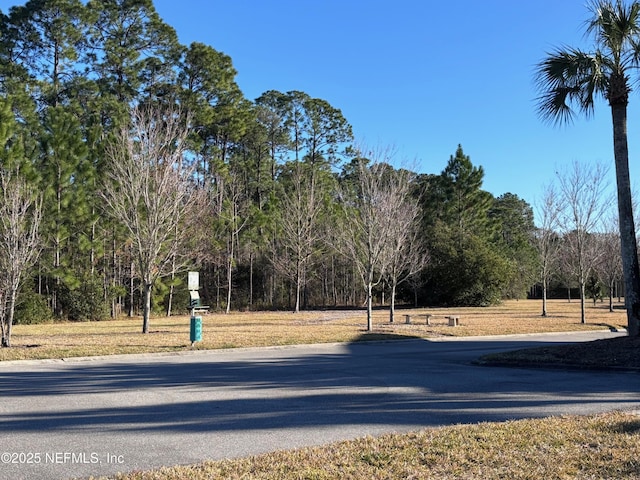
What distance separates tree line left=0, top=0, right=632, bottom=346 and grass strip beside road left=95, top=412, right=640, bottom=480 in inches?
529

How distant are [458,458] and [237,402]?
A: 396 centimetres

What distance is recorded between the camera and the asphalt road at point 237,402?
561cm

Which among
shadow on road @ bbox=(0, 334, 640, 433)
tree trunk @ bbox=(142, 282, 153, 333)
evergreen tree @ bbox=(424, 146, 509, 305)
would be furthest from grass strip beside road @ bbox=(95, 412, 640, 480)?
evergreen tree @ bbox=(424, 146, 509, 305)

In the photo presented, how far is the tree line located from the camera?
2262 centimetres

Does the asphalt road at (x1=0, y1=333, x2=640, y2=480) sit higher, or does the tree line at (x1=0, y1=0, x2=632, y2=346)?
the tree line at (x1=0, y1=0, x2=632, y2=346)

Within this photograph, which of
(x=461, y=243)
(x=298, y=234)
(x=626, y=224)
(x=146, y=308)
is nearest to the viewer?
(x=626, y=224)

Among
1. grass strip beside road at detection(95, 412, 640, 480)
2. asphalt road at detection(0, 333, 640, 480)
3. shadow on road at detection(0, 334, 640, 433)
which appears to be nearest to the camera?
grass strip beside road at detection(95, 412, 640, 480)

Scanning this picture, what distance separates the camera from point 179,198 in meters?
21.5

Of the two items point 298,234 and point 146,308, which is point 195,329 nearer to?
point 146,308

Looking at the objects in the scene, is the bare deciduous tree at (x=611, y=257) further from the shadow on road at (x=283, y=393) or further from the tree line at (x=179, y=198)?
the shadow on road at (x=283, y=393)

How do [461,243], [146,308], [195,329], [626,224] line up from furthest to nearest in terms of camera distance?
[461,243] < [146,308] < [195,329] < [626,224]

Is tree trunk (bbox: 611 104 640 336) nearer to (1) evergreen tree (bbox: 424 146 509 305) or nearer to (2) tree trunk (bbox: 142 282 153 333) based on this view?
(2) tree trunk (bbox: 142 282 153 333)

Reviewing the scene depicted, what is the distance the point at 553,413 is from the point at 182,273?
1235 inches

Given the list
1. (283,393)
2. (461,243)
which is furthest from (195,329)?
(461,243)
